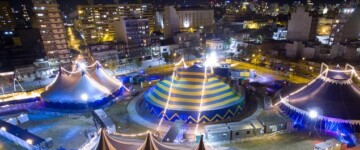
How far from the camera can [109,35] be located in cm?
6475

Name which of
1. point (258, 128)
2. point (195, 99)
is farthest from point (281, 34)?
point (258, 128)

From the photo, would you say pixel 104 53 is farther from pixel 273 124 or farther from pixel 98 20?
pixel 273 124

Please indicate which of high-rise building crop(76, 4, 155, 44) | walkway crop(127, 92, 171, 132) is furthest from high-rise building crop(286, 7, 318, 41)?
high-rise building crop(76, 4, 155, 44)

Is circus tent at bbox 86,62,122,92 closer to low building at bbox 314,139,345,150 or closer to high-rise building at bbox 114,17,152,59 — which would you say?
low building at bbox 314,139,345,150

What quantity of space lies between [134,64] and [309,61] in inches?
1130

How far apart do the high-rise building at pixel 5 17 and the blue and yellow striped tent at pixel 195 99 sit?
65.2 metres

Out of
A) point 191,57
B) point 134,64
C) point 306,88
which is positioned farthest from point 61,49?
point 306,88

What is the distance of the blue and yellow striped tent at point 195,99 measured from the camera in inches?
656

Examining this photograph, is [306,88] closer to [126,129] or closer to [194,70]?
[194,70]

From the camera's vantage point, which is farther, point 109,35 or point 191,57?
point 109,35

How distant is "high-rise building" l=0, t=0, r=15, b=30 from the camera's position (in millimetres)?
61031

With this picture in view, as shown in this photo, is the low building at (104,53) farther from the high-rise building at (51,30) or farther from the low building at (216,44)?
the low building at (216,44)

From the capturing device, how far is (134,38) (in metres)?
43.9

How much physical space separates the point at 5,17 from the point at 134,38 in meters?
45.4
